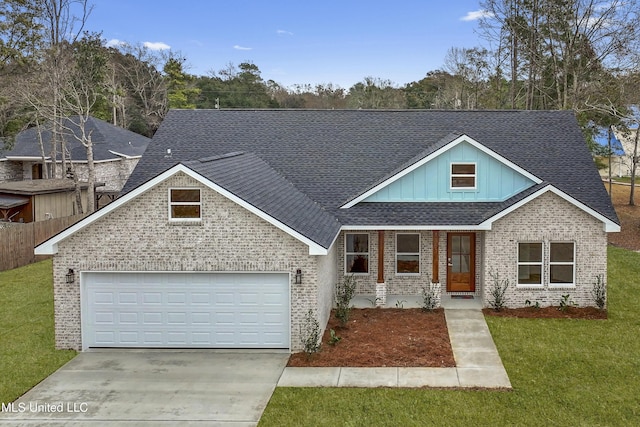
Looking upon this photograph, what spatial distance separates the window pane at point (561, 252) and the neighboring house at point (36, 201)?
2466cm

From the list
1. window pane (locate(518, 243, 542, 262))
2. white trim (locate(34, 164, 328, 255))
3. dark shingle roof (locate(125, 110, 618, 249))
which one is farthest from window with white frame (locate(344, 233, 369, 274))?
white trim (locate(34, 164, 328, 255))

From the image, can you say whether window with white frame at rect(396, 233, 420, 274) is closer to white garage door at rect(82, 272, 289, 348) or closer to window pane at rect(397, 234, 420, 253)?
window pane at rect(397, 234, 420, 253)

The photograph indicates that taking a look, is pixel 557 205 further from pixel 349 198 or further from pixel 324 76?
pixel 324 76

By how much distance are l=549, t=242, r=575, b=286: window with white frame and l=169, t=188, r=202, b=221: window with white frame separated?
10.5 meters

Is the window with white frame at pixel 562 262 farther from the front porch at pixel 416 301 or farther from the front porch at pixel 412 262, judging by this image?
the front porch at pixel 416 301

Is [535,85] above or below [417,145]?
above

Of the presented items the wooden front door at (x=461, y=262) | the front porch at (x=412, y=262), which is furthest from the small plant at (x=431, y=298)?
the wooden front door at (x=461, y=262)

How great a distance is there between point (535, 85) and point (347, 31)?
19195 millimetres

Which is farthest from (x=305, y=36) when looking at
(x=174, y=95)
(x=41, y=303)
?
(x=41, y=303)

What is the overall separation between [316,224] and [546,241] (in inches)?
276

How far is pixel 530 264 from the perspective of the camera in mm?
17609

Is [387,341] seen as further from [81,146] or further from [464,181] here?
[81,146]

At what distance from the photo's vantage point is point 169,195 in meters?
14.0

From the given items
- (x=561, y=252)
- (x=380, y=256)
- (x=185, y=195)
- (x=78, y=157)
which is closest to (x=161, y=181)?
(x=185, y=195)
